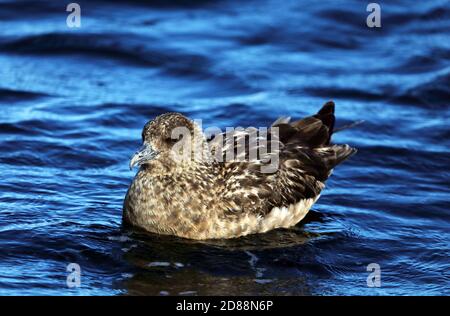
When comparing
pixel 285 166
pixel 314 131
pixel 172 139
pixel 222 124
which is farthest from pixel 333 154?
pixel 222 124

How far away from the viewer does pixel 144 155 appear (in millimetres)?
8859

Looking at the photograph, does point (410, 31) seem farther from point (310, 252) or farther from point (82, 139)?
point (310, 252)

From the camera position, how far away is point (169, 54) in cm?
1552

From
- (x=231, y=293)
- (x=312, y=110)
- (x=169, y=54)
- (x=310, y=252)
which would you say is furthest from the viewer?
(x=169, y=54)

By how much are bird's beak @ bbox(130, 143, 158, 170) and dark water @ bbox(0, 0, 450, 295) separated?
730 mm

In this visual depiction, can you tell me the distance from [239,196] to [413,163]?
3.43 metres

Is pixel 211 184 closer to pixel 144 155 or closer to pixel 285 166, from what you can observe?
pixel 144 155

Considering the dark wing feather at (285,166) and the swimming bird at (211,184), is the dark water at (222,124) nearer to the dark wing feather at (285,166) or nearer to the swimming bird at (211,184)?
the swimming bird at (211,184)

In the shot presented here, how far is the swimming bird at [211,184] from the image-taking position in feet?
29.7

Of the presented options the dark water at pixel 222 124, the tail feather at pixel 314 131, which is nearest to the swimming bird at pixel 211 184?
the dark water at pixel 222 124

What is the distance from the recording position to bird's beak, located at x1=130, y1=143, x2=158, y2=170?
877 centimetres

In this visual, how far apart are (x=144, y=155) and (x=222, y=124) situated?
167 inches

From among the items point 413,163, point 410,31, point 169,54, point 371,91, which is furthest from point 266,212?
point 410,31

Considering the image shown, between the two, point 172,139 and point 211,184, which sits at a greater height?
point 172,139
